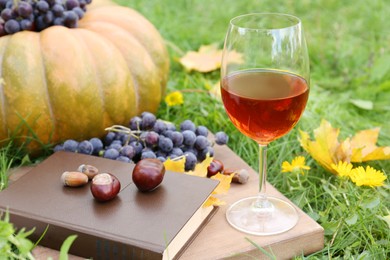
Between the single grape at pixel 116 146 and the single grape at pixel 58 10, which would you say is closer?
the single grape at pixel 116 146

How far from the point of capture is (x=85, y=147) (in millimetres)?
2242

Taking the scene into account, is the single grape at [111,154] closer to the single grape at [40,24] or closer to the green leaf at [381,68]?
the single grape at [40,24]

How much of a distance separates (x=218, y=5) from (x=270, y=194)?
7.53 feet

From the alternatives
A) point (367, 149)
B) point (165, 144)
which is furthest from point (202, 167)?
point (367, 149)

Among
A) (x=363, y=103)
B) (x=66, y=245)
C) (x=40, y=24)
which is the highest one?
(x=40, y=24)

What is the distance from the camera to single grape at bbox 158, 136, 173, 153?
2215 mm

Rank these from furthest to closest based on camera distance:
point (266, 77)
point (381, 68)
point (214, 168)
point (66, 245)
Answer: point (381, 68)
point (214, 168)
point (266, 77)
point (66, 245)

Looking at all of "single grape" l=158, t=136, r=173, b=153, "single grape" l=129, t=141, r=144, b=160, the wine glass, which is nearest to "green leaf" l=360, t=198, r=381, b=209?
the wine glass

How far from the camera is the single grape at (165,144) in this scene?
221cm

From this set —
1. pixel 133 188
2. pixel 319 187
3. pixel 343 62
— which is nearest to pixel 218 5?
pixel 343 62

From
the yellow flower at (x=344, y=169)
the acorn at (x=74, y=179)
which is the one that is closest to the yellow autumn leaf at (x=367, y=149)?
the yellow flower at (x=344, y=169)

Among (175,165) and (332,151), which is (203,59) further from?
(175,165)

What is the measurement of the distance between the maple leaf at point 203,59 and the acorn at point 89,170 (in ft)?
4.64

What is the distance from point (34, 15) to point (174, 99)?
0.71m
